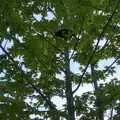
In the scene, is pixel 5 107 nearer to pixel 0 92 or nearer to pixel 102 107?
pixel 0 92

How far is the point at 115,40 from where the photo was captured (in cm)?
723

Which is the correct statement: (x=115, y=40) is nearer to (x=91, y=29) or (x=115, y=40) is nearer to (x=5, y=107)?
(x=91, y=29)

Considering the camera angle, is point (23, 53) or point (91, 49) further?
point (91, 49)

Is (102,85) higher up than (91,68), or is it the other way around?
(91,68)

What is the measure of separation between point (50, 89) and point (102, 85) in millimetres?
2881

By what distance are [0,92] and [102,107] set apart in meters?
2.47

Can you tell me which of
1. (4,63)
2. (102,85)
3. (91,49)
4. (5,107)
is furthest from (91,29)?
(102,85)

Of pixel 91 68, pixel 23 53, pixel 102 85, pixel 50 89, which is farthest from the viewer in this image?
pixel 91 68

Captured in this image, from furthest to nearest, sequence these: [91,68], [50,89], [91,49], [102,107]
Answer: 1. [91,68]
2. [102,107]
3. [50,89]
4. [91,49]

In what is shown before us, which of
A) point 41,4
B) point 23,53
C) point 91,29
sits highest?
point 41,4

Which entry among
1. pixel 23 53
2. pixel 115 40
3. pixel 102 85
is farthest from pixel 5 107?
pixel 102 85

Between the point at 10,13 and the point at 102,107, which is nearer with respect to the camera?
the point at 10,13

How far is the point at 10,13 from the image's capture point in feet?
19.2

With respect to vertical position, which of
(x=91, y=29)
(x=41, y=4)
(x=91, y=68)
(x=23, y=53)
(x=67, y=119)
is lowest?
(x=67, y=119)
